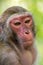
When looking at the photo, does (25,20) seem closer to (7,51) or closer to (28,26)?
(28,26)

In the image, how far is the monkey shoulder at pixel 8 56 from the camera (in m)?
4.53

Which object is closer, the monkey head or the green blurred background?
the monkey head

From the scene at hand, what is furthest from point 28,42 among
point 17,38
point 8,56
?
point 8,56

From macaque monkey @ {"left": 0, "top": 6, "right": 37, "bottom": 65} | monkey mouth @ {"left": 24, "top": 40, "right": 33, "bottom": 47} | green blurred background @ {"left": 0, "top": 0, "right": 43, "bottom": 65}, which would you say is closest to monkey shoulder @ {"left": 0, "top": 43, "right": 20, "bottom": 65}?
macaque monkey @ {"left": 0, "top": 6, "right": 37, "bottom": 65}

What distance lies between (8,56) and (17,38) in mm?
269

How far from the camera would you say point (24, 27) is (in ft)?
15.5

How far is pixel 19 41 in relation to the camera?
4715mm

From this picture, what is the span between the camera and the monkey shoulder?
14.9ft

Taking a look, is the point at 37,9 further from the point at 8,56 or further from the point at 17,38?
the point at 8,56

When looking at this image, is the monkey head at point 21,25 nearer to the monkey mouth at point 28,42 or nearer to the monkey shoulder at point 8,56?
the monkey mouth at point 28,42

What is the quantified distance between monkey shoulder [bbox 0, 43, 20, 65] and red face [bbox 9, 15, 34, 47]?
6.8 inches

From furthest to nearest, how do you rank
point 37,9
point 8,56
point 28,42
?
point 37,9 → point 28,42 → point 8,56

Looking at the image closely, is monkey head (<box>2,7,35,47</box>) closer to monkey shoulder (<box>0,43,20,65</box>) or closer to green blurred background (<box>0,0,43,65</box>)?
monkey shoulder (<box>0,43,20,65</box>)

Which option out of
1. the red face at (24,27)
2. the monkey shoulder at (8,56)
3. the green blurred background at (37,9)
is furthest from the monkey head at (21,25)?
the green blurred background at (37,9)
